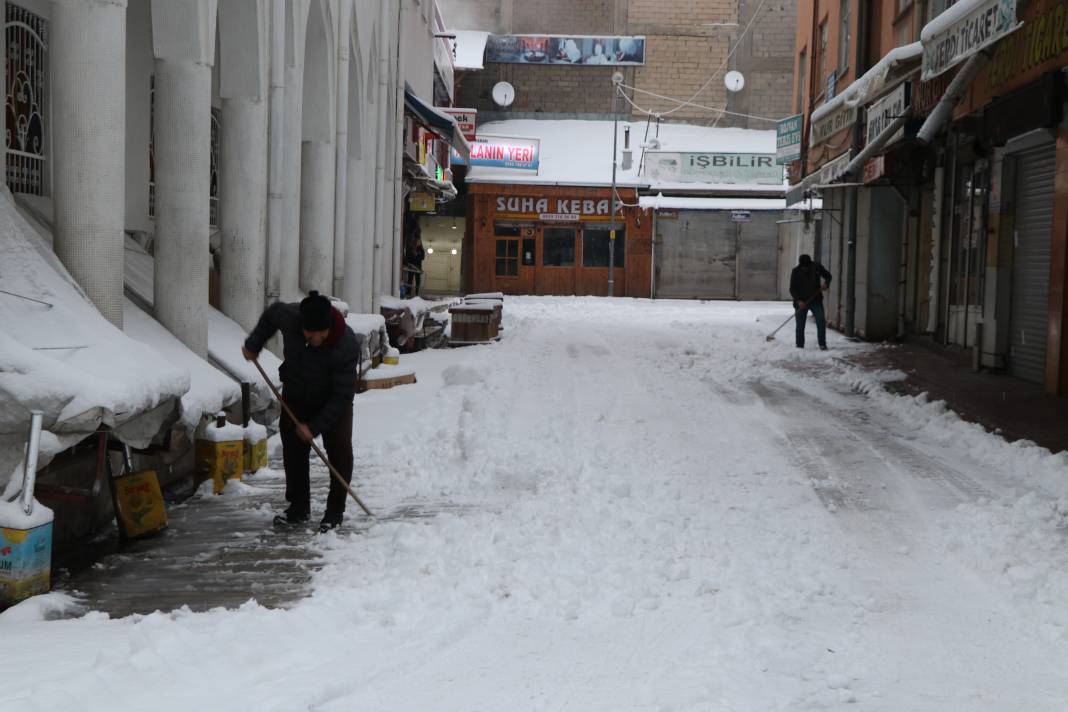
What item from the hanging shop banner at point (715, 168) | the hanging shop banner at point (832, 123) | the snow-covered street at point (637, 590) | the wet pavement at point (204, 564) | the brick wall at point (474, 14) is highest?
the brick wall at point (474, 14)

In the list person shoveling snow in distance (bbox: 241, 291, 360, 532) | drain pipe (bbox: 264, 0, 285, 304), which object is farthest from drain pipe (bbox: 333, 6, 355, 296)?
person shoveling snow in distance (bbox: 241, 291, 360, 532)

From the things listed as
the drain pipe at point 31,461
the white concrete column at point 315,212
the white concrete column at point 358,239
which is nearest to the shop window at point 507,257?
the white concrete column at point 358,239

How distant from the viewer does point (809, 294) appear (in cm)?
1847

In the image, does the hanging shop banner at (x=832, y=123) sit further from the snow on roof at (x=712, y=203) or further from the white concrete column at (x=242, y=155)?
the snow on roof at (x=712, y=203)

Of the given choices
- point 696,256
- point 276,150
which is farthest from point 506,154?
point 276,150

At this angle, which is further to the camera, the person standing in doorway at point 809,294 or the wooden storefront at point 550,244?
the wooden storefront at point 550,244

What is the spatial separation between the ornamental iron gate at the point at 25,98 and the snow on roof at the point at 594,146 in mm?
29287

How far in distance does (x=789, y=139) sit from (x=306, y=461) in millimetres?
21363

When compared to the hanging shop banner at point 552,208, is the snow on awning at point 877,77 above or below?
above

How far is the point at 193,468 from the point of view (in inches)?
316

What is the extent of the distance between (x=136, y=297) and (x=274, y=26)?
3.72 meters

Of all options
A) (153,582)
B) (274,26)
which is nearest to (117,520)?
(153,582)

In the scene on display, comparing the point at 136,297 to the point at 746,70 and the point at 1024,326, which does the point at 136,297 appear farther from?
→ the point at 746,70

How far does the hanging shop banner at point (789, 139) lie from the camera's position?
25.6m
